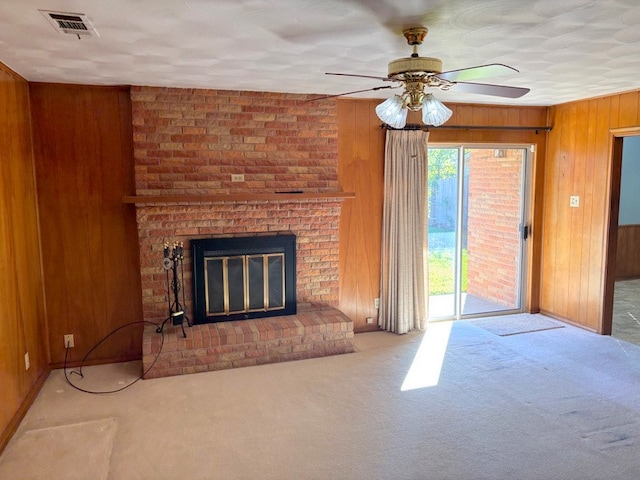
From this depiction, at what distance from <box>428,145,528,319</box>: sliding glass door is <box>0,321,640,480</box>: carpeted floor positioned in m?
1.01

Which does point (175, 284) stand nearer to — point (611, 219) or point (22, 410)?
point (22, 410)

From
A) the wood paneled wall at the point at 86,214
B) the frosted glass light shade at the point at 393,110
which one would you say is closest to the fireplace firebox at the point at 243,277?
the wood paneled wall at the point at 86,214

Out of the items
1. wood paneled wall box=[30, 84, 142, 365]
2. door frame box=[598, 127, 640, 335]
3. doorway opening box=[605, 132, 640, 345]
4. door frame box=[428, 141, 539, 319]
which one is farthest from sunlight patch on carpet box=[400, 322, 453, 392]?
doorway opening box=[605, 132, 640, 345]

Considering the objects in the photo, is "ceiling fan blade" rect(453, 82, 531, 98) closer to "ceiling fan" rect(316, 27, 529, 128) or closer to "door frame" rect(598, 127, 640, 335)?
"ceiling fan" rect(316, 27, 529, 128)

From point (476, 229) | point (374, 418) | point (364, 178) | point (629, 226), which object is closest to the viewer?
point (374, 418)

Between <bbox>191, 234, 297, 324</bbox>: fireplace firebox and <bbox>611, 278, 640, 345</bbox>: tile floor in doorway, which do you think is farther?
<bbox>611, 278, 640, 345</bbox>: tile floor in doorway

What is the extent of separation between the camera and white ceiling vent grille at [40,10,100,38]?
2.32 metres

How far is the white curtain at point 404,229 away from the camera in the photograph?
16.1ft

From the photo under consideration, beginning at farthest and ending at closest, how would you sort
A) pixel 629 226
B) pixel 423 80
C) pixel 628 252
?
pixel 628 252
pixel 629 226
pixel 423 80

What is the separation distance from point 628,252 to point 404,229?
4.49 m

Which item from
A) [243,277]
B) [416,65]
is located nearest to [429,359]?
[243,277]

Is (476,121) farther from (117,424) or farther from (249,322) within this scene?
Answer: (117,424)

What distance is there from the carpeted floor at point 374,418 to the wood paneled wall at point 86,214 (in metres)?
0.44

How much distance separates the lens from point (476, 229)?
554 cm
